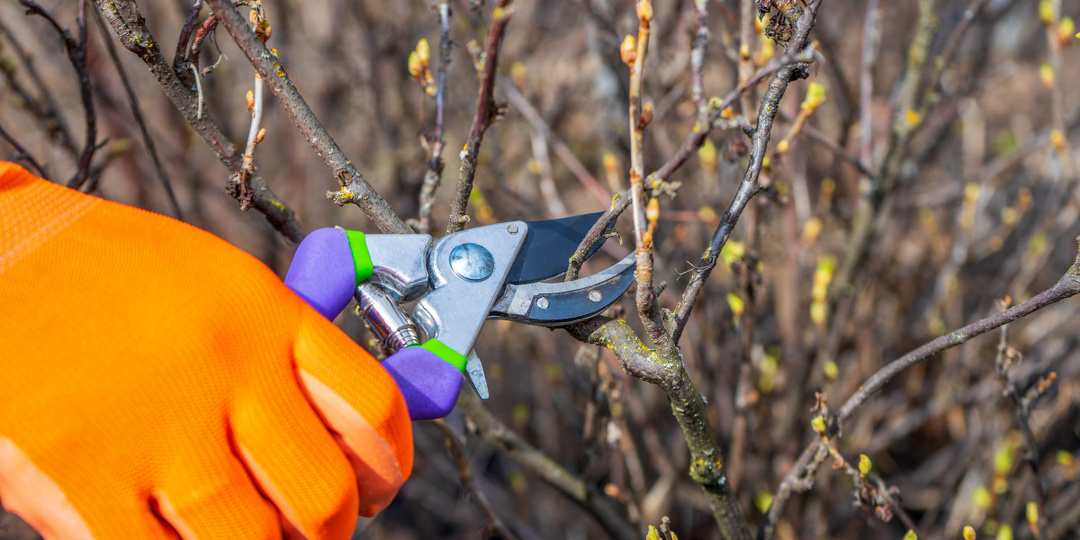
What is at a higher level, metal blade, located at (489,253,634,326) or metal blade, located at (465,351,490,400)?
metal blade, located at (489,253,634,326)

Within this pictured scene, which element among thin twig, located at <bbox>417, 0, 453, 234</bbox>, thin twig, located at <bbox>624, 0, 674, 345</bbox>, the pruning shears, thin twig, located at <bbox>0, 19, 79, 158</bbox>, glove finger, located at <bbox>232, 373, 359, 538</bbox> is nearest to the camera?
thin twig, located at <bbox>624, 0, 674, 345</bbox>

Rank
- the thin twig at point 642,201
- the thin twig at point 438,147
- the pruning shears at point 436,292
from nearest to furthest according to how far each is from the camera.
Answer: the thin twig at point 642,201 < the pruning shears at point 436,292 < the thin twig at point 438,147

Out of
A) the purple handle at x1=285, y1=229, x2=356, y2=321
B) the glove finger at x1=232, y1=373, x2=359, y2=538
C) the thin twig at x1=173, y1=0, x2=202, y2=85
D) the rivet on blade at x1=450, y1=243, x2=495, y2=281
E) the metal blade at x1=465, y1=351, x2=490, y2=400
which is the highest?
the thin twig at x1=173, y1=0, x2=202, y2=85

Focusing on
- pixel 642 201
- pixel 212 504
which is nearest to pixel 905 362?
pixel 642 201

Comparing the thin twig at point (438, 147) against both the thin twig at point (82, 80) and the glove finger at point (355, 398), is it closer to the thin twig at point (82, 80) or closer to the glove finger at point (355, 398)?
the glove finger at point (355, 398)

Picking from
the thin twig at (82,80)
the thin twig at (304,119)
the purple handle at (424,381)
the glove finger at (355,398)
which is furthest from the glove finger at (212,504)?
the thin twig at (82,80)

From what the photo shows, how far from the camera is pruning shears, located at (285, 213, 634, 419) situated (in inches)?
37.5

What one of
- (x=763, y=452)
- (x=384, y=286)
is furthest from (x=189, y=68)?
(x=763, y=452)

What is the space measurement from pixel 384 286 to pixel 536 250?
10.1 inches

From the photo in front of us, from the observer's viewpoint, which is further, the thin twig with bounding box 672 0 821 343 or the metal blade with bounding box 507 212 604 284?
the metal blade with bounding box 507 212 604 284

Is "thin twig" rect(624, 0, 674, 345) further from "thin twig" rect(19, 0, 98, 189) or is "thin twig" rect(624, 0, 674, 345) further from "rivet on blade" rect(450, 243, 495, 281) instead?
"thin twig" rect(19, 0, 98, 189)

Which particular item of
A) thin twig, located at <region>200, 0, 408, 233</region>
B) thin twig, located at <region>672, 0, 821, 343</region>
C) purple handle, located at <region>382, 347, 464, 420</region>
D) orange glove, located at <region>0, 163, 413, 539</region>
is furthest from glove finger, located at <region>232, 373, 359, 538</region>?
thin twig, located at <region>672, 0, 821, 343</region>

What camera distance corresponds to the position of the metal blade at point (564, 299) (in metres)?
0.99

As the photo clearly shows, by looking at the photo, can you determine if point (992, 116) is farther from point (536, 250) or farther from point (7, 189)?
point (7, 189)
